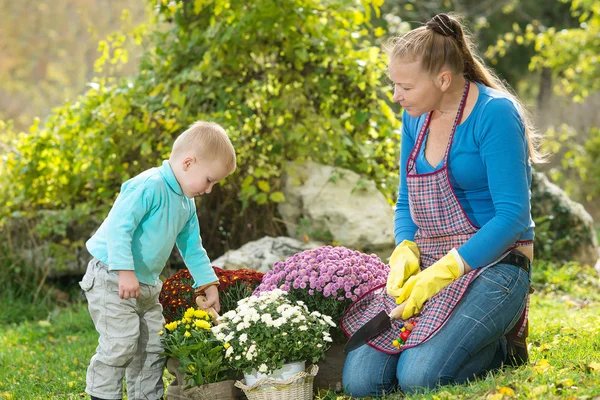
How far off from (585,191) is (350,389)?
893cm

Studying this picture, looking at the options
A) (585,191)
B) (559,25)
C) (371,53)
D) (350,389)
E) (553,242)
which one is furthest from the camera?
Result: (559,25)

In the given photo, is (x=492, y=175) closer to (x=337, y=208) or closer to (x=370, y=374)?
(x=370, y=374)

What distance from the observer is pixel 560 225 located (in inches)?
254

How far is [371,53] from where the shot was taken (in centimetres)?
531

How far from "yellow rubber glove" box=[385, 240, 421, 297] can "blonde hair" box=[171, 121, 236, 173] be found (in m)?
0.78

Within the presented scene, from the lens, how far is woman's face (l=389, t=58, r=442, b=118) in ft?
9.48

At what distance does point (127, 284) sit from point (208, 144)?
0.64 metres

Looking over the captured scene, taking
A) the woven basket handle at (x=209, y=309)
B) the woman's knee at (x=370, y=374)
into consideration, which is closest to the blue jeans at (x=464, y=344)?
the woman's knee at (x=370, y=374)

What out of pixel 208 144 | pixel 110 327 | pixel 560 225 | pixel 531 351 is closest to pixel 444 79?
pixel 208 144

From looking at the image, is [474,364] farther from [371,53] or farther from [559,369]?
[371,53]

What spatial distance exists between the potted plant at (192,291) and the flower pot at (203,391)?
431mm

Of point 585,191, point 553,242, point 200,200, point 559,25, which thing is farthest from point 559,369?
point 559,25

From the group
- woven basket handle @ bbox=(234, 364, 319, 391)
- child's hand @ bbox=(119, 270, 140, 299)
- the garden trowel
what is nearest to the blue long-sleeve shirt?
the garden trowel

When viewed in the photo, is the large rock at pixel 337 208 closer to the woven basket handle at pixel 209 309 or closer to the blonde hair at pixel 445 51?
the woven basket handle at pixel 209 309
